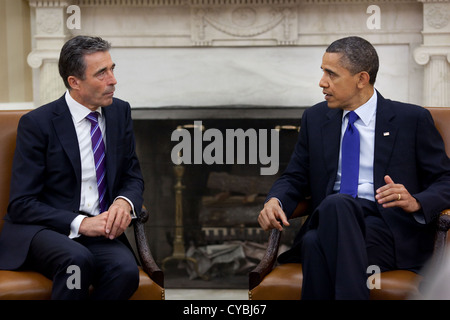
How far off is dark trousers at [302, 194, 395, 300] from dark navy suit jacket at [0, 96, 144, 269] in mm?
672

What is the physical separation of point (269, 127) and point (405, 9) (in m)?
1.04

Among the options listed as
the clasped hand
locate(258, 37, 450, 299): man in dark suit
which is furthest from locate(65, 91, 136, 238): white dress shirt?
locate(258, 37, 450, 299): man in dark suit

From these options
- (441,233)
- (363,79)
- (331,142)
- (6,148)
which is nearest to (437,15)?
(363,79)

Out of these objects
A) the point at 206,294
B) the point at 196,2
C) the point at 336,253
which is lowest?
the point at 206,294

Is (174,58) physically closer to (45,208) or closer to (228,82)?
(228,82)

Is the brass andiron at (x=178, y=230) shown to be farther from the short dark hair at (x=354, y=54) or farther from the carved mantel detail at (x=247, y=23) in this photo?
the short dark hair at (x=354, y=54)

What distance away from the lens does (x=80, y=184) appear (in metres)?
2.36

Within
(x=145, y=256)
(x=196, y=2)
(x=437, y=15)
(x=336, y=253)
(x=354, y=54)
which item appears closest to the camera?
(x=336, y=253)

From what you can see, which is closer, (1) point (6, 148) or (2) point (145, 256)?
(2) point (145, 256)

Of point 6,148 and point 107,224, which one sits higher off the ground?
point 6,148

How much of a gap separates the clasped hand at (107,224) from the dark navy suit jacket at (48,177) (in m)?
0.06

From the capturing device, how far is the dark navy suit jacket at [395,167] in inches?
91.3

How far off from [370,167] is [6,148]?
1.39m

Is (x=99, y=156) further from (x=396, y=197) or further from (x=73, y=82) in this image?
(x=396, y=197)
